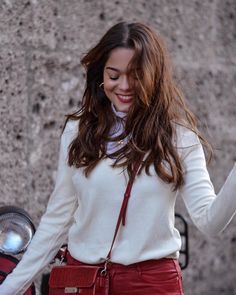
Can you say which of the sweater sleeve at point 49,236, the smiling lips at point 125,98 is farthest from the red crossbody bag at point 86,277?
the smiling lips at point 125,98

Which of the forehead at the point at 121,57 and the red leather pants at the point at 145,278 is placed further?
the forehead at the point at 121,57

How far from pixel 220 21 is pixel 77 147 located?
3317 mm

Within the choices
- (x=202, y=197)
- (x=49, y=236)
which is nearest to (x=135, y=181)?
(x=202, y=197)

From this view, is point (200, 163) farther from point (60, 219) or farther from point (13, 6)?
point (13, 6)

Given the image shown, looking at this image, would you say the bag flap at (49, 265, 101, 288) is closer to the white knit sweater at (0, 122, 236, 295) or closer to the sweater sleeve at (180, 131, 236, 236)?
the white knit sweater at (0, 122, 236, 295)

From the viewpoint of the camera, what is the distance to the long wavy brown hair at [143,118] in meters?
2.90

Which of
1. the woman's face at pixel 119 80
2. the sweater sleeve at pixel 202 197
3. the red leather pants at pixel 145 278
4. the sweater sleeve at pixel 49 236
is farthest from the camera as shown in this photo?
the sweater sleeve at pixel 49 236

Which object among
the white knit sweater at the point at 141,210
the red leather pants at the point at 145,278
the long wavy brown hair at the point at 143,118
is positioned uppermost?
the long wavy brown hair at the point at 143,118

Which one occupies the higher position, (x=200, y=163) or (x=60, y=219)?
(x=200, y=163)

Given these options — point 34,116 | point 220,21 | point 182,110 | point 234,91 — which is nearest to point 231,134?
point 234,91

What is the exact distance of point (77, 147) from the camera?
308 cm

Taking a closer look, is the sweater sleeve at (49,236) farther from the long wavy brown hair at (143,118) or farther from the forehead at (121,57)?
the forehead at (121,57)

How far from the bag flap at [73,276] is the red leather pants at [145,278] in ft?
0.22

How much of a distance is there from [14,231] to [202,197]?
0.70 m
